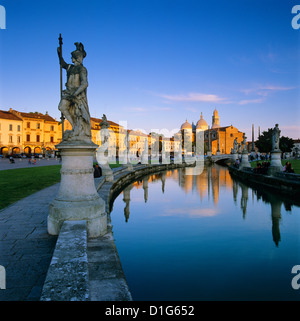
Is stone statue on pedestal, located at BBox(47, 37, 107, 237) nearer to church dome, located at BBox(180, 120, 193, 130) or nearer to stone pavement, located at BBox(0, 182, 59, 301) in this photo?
stone pavement, located at BBox(0, 182, 59, 301)

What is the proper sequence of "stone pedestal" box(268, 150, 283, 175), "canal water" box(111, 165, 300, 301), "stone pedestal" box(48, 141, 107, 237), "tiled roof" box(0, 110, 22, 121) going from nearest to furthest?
"canal water" box(111, 165, 300, 301), "stone pedestal" box(48, 141, 107, 237), "stone pedestal" box(268, 150, 283, 175), "tiled roof" box(0, 110, 22, 121)

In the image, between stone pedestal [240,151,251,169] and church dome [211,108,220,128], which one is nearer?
stone pedestal [240,151,251,169]

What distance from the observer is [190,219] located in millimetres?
9359

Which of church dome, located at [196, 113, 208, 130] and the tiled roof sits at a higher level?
church dome, located at [196, 113, 208, 130]

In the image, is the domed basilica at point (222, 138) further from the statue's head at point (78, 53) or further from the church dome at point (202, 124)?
the statue's head at point (78, 53)

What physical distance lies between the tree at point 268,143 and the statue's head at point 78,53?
6540 centimetres

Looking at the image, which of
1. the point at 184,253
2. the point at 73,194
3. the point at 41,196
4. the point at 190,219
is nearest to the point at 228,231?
the point at 190,219

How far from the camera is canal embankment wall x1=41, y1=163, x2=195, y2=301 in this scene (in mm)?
2385

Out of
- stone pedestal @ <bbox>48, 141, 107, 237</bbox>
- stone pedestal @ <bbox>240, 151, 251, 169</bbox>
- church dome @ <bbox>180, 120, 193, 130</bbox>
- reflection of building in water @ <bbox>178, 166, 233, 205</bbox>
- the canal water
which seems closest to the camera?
the canal water

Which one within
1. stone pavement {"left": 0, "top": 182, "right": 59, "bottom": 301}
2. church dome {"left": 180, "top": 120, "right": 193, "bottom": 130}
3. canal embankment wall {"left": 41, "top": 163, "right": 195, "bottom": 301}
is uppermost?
church dome {"left": 180, "top": 120, "right": 193, "bottom": 130}

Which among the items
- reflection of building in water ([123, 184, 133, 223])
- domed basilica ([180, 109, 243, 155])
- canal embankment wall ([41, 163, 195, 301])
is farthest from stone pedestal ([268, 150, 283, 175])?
domed basilica ([180, 109, 243, 155])

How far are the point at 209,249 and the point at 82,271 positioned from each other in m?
4.41

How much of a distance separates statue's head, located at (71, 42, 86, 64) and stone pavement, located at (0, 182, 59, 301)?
11.5ft
